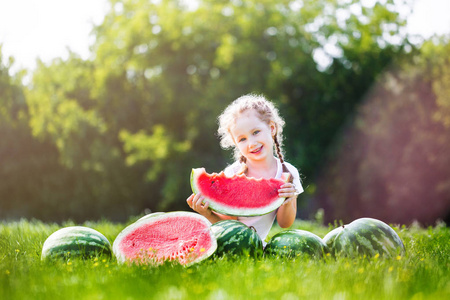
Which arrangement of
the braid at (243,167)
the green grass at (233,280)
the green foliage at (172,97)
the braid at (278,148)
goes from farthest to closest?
the green foliage at (172,97), the braid at (278,148), the braid at (243,167), the green grass at (233,280)

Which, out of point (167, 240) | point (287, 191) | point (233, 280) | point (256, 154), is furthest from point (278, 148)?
point (233, 280)

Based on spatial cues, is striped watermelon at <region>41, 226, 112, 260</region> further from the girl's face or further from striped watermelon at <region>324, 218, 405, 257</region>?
striped watermelon at <region>324, 218, 405, 257</region>

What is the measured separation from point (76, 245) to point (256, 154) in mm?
1828

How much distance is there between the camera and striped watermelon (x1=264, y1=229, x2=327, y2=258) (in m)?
3.79

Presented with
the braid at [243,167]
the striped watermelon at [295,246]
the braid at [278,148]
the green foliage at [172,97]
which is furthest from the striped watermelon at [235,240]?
the green foliage at [172,97]

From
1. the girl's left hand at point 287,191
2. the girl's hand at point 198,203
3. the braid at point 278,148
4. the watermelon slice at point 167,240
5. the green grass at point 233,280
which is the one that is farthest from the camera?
the braid at point 278,148

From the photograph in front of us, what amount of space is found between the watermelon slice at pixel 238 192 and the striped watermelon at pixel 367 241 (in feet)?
2.02

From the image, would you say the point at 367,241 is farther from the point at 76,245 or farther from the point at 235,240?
the point at 76,245

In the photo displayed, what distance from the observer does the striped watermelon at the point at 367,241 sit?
3773 millimetres

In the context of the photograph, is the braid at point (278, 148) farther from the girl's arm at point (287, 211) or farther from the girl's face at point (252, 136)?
the girl's arm at point (287, 211)

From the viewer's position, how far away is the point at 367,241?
3803 millimetres

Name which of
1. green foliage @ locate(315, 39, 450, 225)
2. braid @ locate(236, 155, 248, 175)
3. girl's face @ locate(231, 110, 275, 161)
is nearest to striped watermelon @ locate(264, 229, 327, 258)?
girl's face @ locate(231, 110, 275, 161)

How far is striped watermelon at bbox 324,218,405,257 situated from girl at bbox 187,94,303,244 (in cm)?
63

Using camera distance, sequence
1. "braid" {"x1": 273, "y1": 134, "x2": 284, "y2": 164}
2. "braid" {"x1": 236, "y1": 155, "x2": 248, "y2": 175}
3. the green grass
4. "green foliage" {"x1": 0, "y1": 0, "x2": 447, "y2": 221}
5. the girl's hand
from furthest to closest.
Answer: "green foliage" {"x1": 0, "y1": 0, "x2": 447, "y2": 221} < "braid" {"x1": 273, "y1": 134, "x2": 284, "y2": 164} < "braid" {"x1": 236, "y1": 155, "x2": 248, "y2": 175} < the girl's hand < the green grass
